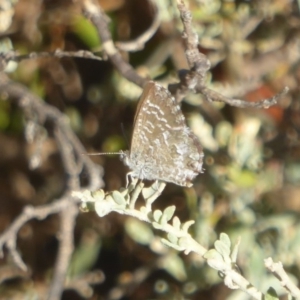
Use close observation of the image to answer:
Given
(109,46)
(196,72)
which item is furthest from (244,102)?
(109,46)

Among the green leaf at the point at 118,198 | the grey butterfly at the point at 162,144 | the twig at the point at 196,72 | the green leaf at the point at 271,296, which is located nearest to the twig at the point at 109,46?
the grey butterfly at the point at 162,144

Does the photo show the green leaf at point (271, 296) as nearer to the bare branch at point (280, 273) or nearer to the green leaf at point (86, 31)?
the bare branch at point (280, 273)

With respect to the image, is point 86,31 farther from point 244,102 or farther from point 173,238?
point 173,238

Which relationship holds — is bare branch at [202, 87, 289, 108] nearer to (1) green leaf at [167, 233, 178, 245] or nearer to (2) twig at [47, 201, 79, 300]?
(1) green leaf at [167, 233, 178, 245]

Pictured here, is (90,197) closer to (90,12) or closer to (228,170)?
(90,12)

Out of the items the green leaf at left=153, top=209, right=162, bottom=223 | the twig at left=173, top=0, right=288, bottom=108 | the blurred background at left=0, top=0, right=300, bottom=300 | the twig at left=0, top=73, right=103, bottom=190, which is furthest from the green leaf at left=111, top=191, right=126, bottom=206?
the blurred background at left=0, top=0, right=300, bottom=300
